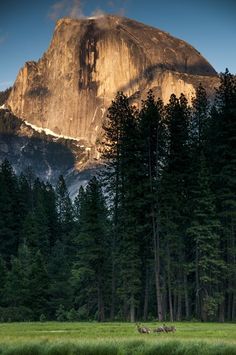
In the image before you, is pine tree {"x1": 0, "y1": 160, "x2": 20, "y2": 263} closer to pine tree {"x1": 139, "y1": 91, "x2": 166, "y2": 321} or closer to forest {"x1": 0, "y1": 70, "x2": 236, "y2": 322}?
forest {"x1": 0, "y1": 70, "x2": 236, "y2": 322}

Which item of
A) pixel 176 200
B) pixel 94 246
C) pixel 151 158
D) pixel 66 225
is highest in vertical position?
pixel 151 158

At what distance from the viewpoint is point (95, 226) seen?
49.0m

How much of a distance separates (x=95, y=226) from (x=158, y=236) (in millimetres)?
6462

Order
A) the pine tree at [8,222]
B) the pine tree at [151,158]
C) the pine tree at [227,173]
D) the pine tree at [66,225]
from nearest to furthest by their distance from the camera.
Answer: the pine tree at [227,173], the pine tree at [151,158], the pine tree at [8,222], the pine tree at [66,225]

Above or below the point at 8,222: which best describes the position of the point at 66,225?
above

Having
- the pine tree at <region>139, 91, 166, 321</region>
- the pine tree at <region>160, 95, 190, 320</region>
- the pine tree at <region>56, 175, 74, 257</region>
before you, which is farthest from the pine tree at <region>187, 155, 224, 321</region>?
the pine tree at <region>56, 175, 74, 257</region>

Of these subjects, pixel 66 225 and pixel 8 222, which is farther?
pixel 66 225

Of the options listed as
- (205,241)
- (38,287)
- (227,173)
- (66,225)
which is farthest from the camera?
(66,225)

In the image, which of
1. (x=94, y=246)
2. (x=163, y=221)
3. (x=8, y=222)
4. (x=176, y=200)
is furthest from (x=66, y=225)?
(x=176, y=200)

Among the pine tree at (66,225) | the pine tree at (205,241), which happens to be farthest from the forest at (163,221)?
the pine tree at (66,225)

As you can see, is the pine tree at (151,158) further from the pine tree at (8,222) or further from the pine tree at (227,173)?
the pine tree at (8,222)

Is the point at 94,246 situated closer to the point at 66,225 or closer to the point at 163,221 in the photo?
the point at 163,221

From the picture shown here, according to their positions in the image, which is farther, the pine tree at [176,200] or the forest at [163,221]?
the pine tree at [176,200]

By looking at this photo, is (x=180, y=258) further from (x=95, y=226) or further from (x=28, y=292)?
(x=28, y=292)
